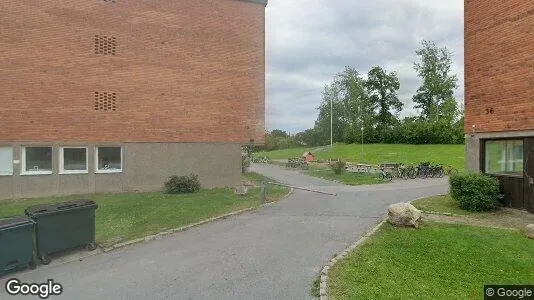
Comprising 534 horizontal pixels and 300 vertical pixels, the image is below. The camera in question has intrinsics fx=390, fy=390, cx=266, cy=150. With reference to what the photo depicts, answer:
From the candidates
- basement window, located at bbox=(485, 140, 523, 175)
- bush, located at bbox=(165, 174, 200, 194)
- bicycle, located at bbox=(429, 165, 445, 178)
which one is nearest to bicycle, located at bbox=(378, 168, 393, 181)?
bicycle, located at bbox=(429, 165, 445, 178)

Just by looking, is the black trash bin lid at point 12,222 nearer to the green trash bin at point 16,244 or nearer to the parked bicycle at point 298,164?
the green trash bin at point 16,244

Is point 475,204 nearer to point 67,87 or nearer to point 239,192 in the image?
point 239,192

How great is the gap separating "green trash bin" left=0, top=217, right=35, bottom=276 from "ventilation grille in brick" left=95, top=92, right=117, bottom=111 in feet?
40.7

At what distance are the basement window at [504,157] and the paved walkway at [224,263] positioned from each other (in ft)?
17.3

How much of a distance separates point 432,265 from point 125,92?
17215 millimetres

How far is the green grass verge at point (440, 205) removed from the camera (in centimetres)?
1418

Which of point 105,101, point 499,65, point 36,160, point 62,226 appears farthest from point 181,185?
point 499,65

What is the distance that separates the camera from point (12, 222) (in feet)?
26.9

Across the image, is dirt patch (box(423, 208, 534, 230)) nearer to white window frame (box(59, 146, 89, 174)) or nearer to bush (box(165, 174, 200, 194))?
bush (box(165, 174, 200, 194))

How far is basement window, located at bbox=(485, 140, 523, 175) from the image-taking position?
46.3 feet

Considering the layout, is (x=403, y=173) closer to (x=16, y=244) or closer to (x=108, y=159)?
(x=108, y=159)

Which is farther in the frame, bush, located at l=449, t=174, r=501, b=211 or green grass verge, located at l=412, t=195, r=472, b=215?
green grass verge, located at l=412, t=195, r=472, b=215

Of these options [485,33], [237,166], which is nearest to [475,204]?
[485,33]

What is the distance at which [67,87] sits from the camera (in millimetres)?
19234
